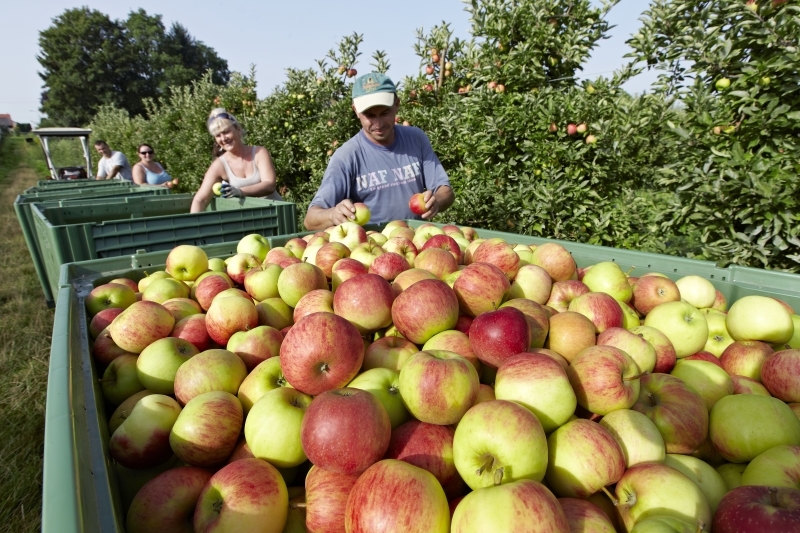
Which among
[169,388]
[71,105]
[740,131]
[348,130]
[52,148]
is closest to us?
[169,388]

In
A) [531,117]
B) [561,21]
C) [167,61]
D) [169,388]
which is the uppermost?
[167,61]

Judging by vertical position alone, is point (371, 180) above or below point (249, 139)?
below

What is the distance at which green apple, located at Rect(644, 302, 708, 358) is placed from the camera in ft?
6.53

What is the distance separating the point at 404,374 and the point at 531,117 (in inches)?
169

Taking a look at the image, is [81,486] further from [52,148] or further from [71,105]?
[71,105]

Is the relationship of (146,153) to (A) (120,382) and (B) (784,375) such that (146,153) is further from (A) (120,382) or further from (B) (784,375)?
(B) (784,375)

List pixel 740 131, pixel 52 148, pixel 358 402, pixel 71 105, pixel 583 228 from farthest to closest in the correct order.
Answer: pixel 71 105, pixel 52 148, pixel 583 228, pixel 740 131, pixel 358 402

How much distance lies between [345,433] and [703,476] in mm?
1121

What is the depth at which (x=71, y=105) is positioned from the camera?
185 feet

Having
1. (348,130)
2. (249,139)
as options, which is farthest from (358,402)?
(249,139)

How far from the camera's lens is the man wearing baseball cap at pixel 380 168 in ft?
13.3

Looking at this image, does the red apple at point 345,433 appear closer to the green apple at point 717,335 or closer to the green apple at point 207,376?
the green apple at point 207,376

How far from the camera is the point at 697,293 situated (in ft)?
7.84

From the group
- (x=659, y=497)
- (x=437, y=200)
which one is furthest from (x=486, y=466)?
(x=437, y=200)
